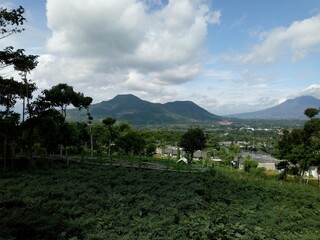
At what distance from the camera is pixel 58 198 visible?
15.3 meters

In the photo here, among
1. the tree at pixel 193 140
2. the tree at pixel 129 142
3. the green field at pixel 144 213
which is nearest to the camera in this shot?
the green field at pixel 144 213

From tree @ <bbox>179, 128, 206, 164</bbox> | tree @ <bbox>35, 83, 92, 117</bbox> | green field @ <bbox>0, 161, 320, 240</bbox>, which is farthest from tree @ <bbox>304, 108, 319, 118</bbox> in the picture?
tree @ <bbox>35, 83, 92, 117</bbox>

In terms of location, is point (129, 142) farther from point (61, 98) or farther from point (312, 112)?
point (312, 112)

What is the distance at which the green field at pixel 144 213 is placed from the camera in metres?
10.5

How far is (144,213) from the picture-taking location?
13570mm

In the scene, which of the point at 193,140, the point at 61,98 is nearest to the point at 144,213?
the point at 61,98

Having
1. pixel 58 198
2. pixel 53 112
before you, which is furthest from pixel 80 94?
pixel 58 198

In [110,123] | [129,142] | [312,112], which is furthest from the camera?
[129,142]

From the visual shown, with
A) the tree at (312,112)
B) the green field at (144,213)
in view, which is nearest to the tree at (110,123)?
the green field at (144,213)

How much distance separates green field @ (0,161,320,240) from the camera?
1054 centimetres

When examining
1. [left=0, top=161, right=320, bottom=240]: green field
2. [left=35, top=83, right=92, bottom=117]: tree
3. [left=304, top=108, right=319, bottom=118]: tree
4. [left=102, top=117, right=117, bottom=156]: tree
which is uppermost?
[left=35, top=83, right=92, bottom=117]: tree

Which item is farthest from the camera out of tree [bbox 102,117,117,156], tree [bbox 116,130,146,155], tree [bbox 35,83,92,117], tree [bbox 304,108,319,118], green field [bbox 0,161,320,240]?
tree [bbox 116,130,146,155]

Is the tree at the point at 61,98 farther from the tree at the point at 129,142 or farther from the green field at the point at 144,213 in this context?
→ the tree at the point at 129,142

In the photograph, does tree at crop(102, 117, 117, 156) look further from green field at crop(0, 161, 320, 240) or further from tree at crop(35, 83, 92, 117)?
green field at crop(0, 161, 320, 240)
